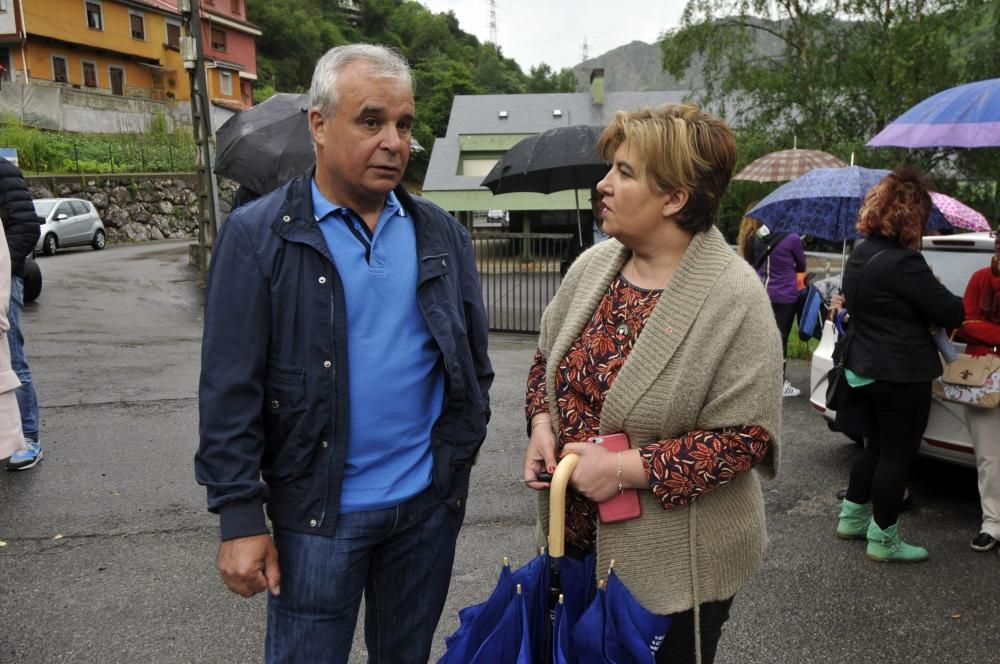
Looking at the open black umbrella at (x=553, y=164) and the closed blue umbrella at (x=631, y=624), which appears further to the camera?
the open black umbrella at (x=553, y=164)

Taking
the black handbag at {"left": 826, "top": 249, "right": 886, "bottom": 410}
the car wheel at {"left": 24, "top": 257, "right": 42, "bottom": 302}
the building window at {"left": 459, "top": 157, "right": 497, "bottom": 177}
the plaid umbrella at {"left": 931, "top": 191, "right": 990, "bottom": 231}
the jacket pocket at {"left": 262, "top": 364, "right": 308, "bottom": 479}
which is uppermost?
the building window at {"left": 459, "top": 157, "right": 497, "bottom": 177}

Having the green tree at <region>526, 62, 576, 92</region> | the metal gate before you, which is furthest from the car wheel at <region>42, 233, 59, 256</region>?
the green tree at <region>526, 62, 576, 92</region>

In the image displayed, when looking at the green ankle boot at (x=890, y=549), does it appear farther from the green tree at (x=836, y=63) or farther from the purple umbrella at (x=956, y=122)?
the green tree at (x=836, y=63)

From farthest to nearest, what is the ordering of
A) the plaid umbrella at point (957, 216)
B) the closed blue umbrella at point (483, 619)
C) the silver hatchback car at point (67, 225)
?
the silver hatchback car at point (67, 225), the plaid umbrella at point (957, 216), the closed blue umbrella at point (483, 619)

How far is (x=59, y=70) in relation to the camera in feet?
136

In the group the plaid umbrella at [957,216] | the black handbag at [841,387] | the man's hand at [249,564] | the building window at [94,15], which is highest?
the building window at [94,15]

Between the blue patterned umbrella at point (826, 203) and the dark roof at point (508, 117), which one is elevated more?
the dark roof at point (508, 117)

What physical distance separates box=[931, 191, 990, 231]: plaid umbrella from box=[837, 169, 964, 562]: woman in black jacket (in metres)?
3.68

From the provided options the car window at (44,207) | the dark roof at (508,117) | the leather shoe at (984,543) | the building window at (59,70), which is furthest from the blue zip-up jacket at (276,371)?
the building window at (59,70)

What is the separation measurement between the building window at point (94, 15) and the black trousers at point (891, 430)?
159 feet

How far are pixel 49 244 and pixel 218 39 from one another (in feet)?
113

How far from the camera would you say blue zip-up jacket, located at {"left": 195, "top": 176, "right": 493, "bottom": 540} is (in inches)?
69.7

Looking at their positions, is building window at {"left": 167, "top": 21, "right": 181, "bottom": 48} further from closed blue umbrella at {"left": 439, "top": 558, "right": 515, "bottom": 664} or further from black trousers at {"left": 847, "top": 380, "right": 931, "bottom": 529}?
closed blue umbrella at {"left": 439, "top": 558, "right": 515, "bottom": 664}

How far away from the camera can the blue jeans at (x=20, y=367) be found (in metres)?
4.93
